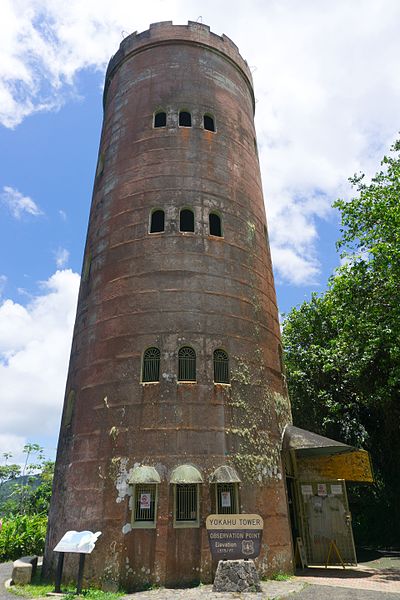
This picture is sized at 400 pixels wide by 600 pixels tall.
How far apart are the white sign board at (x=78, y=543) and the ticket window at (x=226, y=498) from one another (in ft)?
10.4

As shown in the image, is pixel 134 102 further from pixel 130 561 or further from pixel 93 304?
pixel 130 561

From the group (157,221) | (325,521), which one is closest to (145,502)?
(325,521)

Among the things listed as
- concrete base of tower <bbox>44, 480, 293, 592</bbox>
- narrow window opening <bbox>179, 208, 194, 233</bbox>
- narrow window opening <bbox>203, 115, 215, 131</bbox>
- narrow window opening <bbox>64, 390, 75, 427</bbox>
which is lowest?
concrete base of tower <bbox>44, 480, 293, 592</bbox>

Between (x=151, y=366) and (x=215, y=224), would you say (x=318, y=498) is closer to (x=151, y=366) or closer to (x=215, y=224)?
(x=151, y=366)

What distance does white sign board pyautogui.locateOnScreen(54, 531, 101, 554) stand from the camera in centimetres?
1045

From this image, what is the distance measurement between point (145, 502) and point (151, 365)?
369cm

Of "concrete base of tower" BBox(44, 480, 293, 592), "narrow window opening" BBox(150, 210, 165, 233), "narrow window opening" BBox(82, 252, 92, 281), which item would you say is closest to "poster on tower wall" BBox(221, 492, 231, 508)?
"concrete base of tower" BBox(44, 480, 293, 592)

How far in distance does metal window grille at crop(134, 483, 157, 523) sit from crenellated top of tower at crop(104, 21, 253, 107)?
17.3 metres

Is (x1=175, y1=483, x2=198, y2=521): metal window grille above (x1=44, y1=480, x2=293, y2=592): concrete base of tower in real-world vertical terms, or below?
above

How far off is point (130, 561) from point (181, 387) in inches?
176

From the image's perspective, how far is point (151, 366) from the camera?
1350 centimetres

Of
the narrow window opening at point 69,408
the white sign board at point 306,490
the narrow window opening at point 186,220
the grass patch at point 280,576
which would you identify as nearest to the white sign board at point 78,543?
the narrow window opening at point 69,408

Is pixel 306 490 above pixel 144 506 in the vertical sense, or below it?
above

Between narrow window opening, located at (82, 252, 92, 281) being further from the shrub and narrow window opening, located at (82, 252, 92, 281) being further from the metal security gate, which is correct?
the shrub
